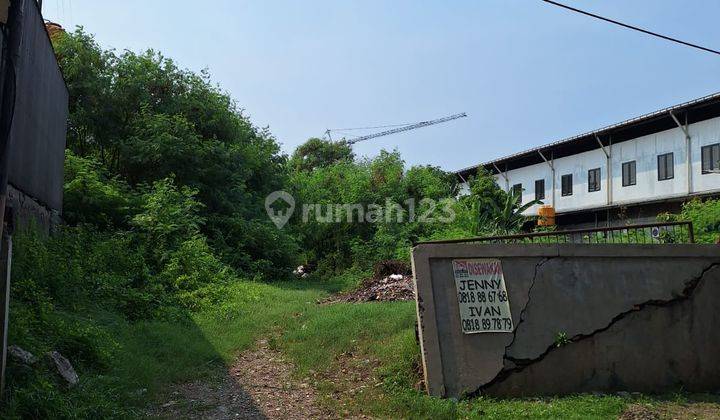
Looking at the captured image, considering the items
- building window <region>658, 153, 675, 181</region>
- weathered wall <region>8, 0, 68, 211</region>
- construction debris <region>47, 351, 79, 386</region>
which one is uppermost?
weathered wall <region>8, 0, 68, 211</region>

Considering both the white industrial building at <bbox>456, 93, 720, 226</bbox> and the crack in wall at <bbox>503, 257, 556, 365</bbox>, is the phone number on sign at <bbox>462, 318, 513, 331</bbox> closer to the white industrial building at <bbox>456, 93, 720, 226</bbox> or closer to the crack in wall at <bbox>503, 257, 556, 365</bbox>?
the crack in wall at <bbox>503, 257, 556, 365</bbox>

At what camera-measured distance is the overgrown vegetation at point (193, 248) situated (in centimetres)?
704

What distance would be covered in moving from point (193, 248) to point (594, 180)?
22236 millimetres

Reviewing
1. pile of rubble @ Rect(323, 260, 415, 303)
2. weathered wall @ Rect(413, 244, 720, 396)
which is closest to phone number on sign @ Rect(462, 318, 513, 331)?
weathered wall @ Rect(413, 244, 720, 396)

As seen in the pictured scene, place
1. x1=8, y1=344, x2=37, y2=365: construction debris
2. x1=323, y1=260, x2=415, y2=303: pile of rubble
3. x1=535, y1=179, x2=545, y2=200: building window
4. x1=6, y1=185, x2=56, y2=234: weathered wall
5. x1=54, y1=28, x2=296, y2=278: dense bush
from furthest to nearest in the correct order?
x1=535, y1=179, x2=545, y2=200: building window, x1=54, y1=28, x2=296, y2=278: dense bush, x1=323, y1=260, x2=415, y2=303: pile of rubble, x1=6, y1=185, x2=56, y2=234: weathered wall, x1=8, y1=344, x2=37, y2=365: construction debris

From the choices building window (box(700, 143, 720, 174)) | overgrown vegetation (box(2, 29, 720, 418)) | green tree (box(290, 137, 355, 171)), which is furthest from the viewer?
green tree (box(290, 137, 355, 171))

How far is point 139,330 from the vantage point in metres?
9.46

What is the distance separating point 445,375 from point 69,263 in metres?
7.40

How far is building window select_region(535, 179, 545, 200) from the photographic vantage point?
33334 mm

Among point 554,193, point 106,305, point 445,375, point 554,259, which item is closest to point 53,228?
point 106,305

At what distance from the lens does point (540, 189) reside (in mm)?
33531

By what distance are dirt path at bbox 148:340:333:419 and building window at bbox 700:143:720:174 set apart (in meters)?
21.2

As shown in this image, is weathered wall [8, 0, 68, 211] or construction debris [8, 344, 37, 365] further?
weathered wall [8, 0, 68, 211]

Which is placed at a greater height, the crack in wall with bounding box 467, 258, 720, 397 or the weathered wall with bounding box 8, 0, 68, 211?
the weathered wall with bounding box 8, 0, 68, 211
